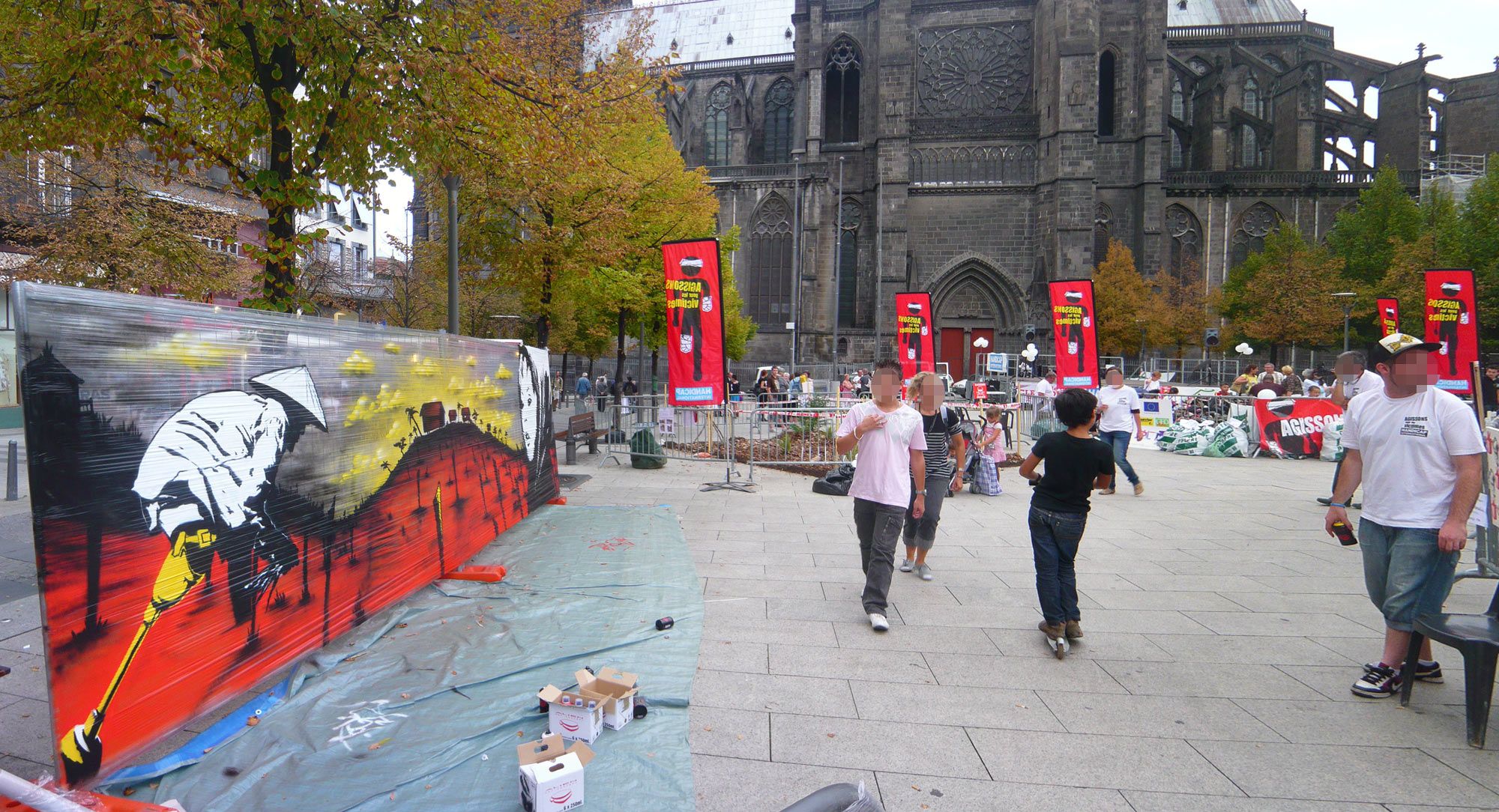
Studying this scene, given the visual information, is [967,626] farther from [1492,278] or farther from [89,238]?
[1492,278]

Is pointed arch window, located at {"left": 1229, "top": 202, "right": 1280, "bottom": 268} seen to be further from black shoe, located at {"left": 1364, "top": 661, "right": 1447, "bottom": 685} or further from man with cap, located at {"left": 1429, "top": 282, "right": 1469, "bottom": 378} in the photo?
black shoe, located at {"left": 1364, "top": 661, "right": 1447, "bottom": 685}

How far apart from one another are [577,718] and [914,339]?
16.0m

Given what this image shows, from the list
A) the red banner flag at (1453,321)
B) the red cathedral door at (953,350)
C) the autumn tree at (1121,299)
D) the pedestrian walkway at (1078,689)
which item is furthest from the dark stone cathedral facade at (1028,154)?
the pedestrian walkway at (1078,689)

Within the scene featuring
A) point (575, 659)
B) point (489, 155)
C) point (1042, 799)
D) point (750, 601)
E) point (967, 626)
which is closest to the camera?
point (1042, 799)

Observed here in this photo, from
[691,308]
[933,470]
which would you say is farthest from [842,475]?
[933,470]

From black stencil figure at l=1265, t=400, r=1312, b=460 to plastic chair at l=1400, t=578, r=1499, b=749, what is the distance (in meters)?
12.7

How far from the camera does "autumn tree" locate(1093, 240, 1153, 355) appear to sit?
35156 mm

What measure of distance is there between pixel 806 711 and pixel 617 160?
14138 mm

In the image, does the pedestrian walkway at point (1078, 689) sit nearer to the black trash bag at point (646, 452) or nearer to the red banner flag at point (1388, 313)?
the black trash bag at point (646, 452)

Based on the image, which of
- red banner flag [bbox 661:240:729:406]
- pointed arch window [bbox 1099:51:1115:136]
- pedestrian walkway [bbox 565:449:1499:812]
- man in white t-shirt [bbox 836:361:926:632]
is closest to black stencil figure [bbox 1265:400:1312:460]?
pedestrian walkway [bbox 565:449:1499:812]

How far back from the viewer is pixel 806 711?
3.53 meters

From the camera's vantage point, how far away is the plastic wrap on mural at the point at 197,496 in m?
2.59

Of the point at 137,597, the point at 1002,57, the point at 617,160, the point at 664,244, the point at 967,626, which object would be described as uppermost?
the point at 1002,57

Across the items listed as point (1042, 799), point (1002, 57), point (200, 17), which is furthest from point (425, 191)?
point (1002, 57)
